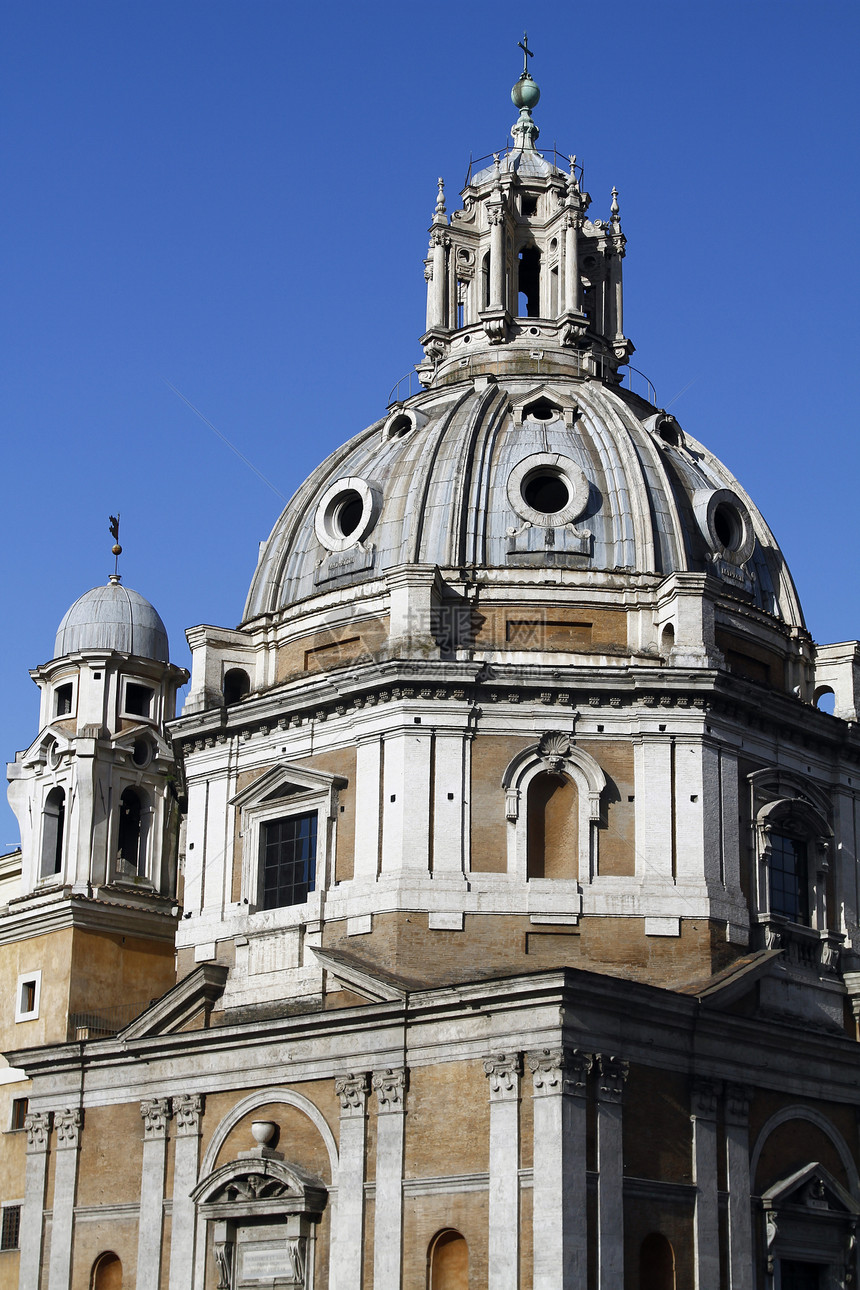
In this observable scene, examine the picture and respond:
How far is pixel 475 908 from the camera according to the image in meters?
35.6

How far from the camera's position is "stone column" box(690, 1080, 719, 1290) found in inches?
1271

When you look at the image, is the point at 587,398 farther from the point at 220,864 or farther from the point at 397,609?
the point at 220,864

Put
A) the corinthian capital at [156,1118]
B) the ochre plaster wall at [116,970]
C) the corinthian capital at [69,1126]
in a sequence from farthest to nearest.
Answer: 1. the ochre plaster wall at [116,970]
2. the corinthian capital at [69,1126]
3. the corinthian capital at [156,1118]

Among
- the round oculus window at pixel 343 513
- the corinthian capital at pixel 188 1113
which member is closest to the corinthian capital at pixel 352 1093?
the corinthian capital at pixel 188 1113

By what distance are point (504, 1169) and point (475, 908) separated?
19.2ft

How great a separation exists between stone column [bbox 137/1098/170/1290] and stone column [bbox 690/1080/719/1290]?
9930 millimetres

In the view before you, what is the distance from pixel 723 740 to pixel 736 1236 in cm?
917

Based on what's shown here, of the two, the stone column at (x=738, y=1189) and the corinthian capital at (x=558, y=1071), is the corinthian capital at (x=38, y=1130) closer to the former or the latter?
the corinthian capital at (x=558, y=1071)

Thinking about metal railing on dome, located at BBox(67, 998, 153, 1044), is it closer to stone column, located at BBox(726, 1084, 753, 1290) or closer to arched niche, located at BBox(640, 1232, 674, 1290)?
arched niche, located at BBox(640, 1232, 674, 1290)

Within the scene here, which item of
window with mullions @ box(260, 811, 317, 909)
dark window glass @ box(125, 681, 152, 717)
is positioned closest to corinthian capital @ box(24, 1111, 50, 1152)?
window with mullions @ box(260, 811, 317, 909)

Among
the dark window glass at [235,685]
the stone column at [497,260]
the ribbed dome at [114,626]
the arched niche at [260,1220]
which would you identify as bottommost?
the arched niche at [260,1220]

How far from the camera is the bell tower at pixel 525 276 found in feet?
149

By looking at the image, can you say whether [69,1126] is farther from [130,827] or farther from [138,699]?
[138,699]

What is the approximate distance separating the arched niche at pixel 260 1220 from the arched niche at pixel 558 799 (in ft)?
22.3
